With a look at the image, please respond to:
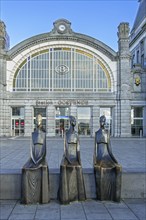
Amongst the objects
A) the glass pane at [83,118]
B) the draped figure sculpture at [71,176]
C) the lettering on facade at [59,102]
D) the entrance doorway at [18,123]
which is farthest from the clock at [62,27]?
the draped figure sculpture at [71,176]

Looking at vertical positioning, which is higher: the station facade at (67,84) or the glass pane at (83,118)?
the station facade at (67,84)

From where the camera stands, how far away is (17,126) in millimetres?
36844

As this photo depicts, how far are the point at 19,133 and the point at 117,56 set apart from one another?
53.6ft

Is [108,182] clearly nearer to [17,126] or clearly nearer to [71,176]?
[71,176]

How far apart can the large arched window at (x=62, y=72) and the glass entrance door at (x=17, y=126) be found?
4051 millimetres

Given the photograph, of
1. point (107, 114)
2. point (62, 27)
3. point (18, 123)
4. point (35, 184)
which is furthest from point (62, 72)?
point (35, 184)

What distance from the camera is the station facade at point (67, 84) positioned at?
36.2 meters

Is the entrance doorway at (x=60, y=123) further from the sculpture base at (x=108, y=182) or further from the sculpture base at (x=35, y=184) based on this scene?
the sculpture base at (x=35, y=184)

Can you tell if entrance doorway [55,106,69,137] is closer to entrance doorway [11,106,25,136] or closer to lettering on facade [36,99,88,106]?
lettering on facade [36,99,88,106]

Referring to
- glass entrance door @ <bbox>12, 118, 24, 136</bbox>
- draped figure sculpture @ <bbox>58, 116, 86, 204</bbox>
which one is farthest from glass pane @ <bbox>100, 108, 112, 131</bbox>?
draped figure sculpture @ <bbox>58, 116, 86, 204</bbox>

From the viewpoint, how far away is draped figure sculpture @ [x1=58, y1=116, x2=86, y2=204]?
21.1 ft

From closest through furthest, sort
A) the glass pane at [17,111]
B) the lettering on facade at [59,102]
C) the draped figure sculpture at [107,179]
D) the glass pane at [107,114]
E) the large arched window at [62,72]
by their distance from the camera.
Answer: the draped figure sculpture at [107,179] → the lettering on facade at [59,102] → the large arched window at [62,72] → the glass pane at [17,111] → the glass pane at [107,114]

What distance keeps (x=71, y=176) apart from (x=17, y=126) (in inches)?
1227

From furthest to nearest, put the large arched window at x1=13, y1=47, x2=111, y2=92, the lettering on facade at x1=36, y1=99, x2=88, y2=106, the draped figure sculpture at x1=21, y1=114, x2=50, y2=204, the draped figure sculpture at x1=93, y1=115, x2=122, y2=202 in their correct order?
the large arched window at x1=13, y1=47, x2=111, y2=92 → the lettering on facade at x1=36, y1=99, x2=88, y2=106 → the draped figure sculpture at x1=93, y1=115, x2=122, y2=202 → the draped figure sculpture at x1=21, y1=114, x2=50, y2=204
